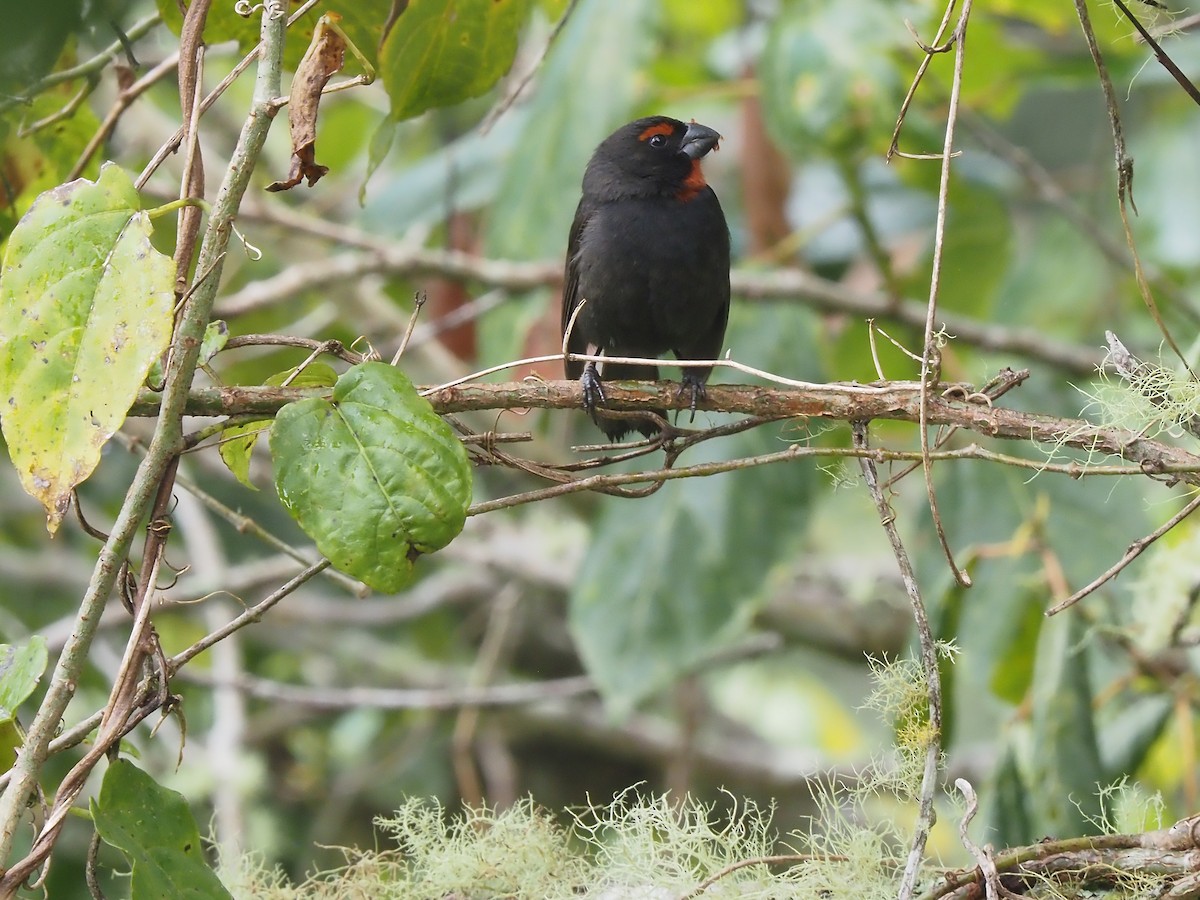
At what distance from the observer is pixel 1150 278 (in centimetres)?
446

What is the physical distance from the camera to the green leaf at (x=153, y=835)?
1494 millimetres

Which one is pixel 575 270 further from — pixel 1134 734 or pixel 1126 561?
pixel 1126 561

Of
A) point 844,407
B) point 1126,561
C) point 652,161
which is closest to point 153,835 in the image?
point 844,407

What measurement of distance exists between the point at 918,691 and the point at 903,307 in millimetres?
2470

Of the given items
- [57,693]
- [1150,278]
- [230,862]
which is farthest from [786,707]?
[57,693]

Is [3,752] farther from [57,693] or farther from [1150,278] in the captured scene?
[1150,278]

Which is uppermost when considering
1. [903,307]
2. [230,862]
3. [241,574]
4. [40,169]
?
[40,169]

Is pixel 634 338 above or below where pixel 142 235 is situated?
below

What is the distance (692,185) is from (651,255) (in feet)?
1.03

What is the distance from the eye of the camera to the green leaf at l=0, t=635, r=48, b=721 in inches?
62.2

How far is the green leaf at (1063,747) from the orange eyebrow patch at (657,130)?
5.48 ft

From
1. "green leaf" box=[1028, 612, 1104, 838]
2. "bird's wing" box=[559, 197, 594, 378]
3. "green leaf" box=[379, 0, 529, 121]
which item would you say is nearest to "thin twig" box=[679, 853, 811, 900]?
"green leaf" box=[1028, 612, 1104, 838]

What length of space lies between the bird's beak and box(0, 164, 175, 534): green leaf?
7.28 feet

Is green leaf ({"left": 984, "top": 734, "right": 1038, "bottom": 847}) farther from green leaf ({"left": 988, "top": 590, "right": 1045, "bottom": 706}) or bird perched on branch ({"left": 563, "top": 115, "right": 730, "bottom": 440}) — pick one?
bird perched on branch ({"left": 563, "top": 115, "right": 730, "bottom": 440})
